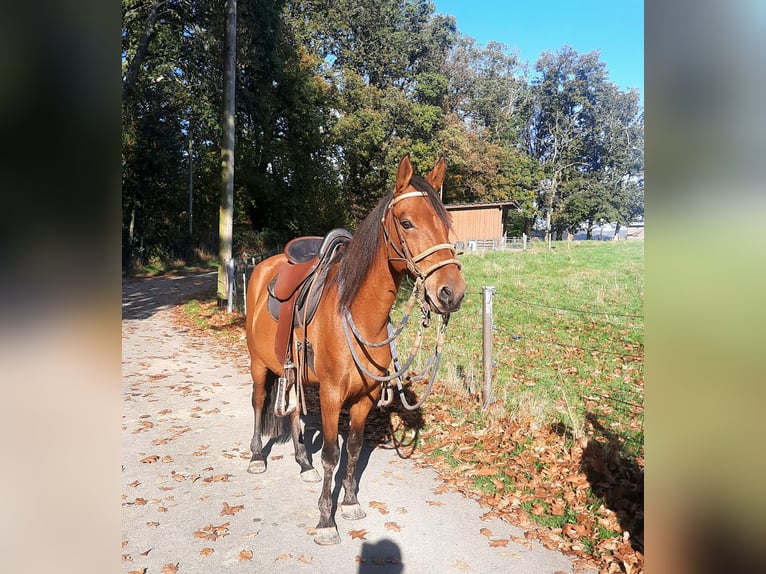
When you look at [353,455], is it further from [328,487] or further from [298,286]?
[298,286]

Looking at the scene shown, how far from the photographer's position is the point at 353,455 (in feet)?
12.1

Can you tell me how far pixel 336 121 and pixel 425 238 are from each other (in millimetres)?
25667

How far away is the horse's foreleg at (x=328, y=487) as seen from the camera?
10.7ft

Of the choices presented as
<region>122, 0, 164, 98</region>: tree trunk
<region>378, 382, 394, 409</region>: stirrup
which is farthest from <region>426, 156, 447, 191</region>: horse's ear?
<region>122, 0, 164, 98</region>: tree trunk

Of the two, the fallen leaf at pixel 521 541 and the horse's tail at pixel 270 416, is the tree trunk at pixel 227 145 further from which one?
the fallen leaf at pixel 521 541

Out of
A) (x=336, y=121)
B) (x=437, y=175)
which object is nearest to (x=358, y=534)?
(x=437, y=175)

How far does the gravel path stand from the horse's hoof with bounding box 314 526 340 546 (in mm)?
44

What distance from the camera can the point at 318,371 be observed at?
3488 mm

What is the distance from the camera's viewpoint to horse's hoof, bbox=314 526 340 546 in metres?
3.23

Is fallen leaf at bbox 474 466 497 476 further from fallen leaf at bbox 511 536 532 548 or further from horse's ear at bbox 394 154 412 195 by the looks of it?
horse's ear at bbox 394 154 412 195
